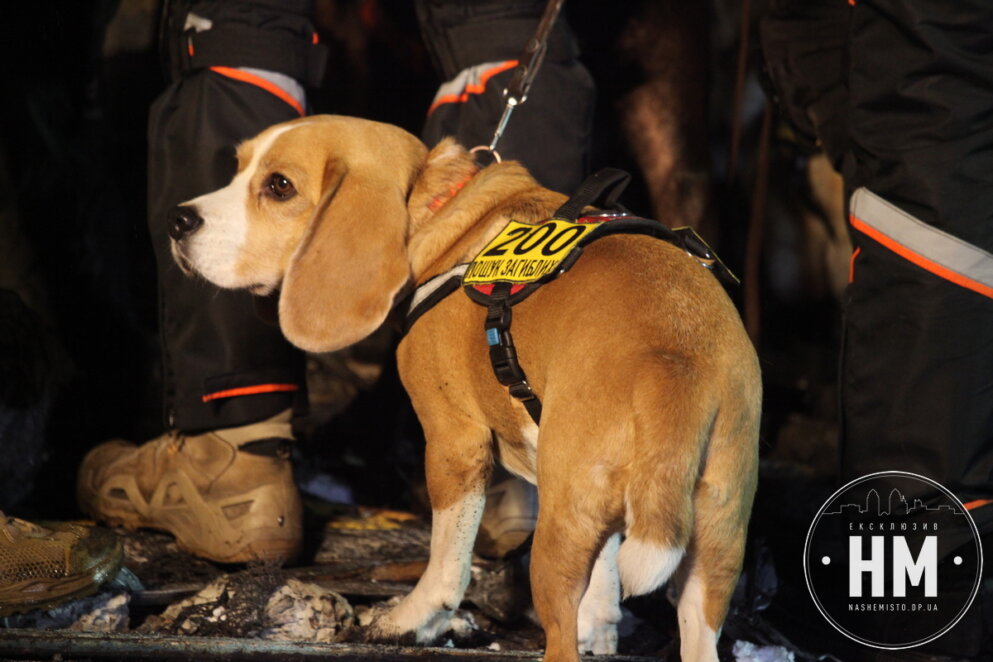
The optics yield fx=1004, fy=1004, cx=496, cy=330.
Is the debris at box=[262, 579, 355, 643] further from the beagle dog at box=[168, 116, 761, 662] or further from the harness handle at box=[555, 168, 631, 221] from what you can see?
the harness handle at box=[555, 168, 631, 221]

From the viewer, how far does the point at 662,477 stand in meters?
1.68

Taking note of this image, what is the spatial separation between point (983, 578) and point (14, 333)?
114 inches

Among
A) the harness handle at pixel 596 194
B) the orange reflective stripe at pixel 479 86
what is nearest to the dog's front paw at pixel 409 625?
the harness handle at pixel 596 194

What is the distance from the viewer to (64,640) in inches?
75.6

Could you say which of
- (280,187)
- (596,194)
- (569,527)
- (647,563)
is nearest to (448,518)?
(569,527)

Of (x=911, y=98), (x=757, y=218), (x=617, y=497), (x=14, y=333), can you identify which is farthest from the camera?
(x=757, y=218)

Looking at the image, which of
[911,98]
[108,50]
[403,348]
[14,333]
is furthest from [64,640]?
[108,50]

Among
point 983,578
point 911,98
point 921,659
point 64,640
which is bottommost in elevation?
point 921,659

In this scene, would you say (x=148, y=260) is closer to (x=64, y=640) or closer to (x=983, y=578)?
(x=64, y=640)

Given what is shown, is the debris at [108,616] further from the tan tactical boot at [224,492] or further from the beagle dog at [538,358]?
the beagle dog at [538,358]

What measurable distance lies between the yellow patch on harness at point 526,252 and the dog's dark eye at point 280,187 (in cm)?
55

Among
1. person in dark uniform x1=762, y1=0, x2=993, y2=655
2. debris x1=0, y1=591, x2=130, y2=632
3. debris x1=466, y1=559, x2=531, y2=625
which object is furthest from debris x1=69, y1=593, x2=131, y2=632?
person in dark uniform x1=762, y1=0, x2=993, y2=655

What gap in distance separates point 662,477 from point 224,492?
4.97 ft

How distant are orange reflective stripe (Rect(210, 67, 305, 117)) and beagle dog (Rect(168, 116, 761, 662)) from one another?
25 cm
